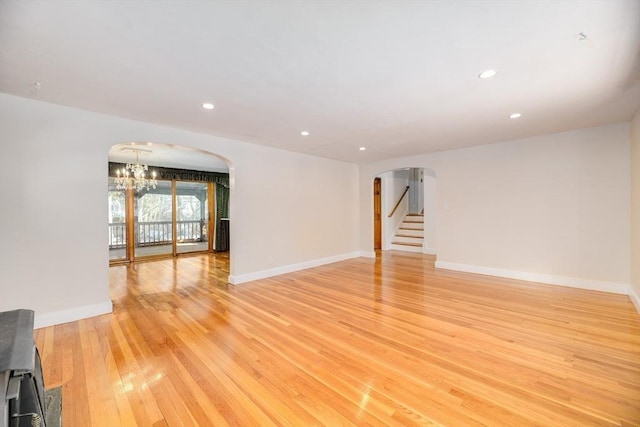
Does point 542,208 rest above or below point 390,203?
below

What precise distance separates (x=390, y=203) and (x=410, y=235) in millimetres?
1182

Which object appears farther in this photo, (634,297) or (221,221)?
(221,221)

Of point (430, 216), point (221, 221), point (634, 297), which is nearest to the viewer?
point (634, 297)

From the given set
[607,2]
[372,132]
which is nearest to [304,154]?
[372,132]

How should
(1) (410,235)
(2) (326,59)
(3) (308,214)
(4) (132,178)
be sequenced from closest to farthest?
1. (2) (326,59)
2. (3) (308,214)
3. (4) (132,178)
4. (1) (410,235)

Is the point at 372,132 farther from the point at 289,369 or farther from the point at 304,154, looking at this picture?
the point at 289,369

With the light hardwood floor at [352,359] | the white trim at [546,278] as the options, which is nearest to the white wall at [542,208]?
the white trim at [546,278]

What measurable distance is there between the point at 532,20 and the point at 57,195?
15.2 feet

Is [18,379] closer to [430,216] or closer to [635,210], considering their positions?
[635,210]

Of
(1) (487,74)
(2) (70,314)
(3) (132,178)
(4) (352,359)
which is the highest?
(1) (487,74)

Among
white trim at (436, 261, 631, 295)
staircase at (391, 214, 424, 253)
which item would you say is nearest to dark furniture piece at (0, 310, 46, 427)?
white trim at (436, 261, 631, 295)

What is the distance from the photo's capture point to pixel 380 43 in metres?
Answer: 1.88

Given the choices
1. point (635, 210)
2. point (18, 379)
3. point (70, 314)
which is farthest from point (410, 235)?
point (18, 379)

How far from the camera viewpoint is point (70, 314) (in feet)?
10.0
